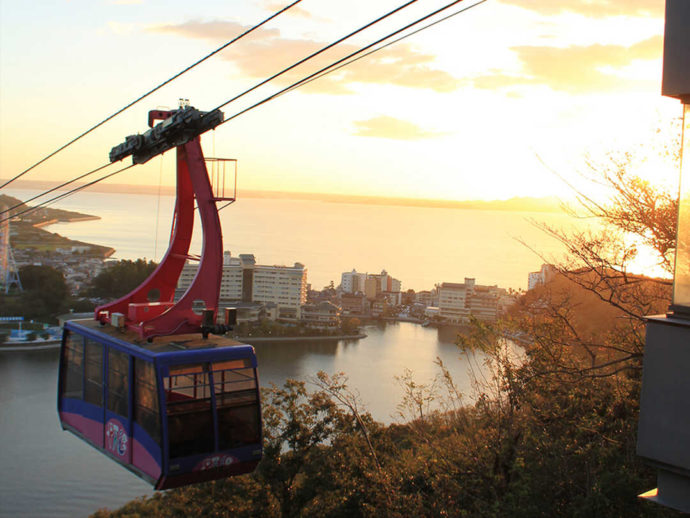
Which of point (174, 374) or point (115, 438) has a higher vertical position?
point (174, 374)

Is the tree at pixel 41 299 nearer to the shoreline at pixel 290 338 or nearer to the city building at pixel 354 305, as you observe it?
the shoreline at pixel 290 338

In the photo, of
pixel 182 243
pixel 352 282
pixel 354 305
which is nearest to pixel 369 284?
pixel 352 282

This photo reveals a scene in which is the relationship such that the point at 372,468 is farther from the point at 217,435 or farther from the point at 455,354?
the point at 455,354

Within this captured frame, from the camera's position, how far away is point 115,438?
3.28 meters

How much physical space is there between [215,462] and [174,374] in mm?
466

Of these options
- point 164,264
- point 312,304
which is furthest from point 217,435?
point 312,304

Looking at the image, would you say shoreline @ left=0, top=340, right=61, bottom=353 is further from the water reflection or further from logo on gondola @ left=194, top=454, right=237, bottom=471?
logo on gondola @ left=194, top=454, right=237, bottom=471

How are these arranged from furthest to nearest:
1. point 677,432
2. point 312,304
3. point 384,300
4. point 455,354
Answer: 1. point 384,300
2. point 312,304
3. point 455,354
4. point 677,432

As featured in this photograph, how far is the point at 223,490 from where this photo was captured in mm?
7125

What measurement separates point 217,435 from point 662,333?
1.96 metres

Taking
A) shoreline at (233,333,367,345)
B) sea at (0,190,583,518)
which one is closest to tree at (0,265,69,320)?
sea at (0,190,583,518)

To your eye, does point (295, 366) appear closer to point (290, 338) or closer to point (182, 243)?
point (290, 338)

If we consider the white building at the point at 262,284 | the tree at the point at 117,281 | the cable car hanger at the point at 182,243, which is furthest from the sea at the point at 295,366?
the tree at the point at 117,281

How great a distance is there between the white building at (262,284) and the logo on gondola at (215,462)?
2638cm
